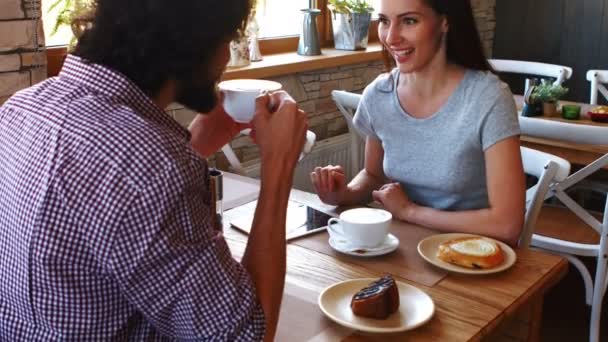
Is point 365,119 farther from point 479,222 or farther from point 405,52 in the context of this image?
point 479,222

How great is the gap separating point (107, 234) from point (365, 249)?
702 mm

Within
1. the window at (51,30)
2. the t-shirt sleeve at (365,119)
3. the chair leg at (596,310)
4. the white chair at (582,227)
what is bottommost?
the chair leg at (596,310)

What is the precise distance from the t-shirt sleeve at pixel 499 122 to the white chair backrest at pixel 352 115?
43.1 inches

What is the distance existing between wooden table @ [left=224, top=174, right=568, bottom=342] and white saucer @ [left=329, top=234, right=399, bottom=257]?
2cm

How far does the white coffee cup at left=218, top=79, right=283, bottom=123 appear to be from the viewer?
4.15 ft

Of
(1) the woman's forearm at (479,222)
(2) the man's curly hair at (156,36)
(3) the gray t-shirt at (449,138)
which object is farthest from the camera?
(3) the gray t-shirt at (449,138)

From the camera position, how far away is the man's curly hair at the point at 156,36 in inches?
36.9

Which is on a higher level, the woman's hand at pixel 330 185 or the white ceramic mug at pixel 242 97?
the white ceramic mug at pixel 242 97

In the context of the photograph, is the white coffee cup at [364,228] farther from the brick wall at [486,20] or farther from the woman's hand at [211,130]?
the brick wall at [486,20]

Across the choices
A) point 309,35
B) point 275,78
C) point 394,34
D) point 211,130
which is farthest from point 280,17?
point 211,130

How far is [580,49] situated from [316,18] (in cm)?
205

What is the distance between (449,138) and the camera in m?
1.79

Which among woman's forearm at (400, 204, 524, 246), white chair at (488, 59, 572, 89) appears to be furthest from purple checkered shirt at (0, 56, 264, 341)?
white chair at (488, 59, 572, 89)

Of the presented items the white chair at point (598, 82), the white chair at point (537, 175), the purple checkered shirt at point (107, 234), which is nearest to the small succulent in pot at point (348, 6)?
the white chair at point (598, 82)
